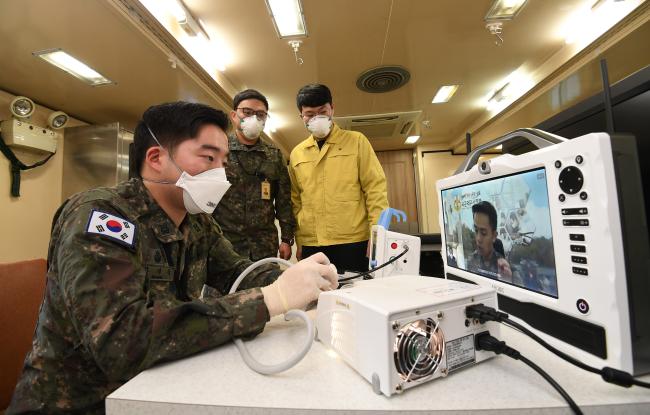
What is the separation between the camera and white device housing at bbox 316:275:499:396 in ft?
1.29

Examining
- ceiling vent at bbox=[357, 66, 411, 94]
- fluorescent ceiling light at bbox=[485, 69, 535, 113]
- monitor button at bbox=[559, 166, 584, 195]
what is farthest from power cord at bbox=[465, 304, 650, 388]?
fluorescent ceiling light at bbox=[485, 69, 535, 113]

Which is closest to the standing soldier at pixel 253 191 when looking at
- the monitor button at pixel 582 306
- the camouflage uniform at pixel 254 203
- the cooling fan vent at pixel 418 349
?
the camouflage uniform at pixel 254 203

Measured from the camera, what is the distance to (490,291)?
49 cm

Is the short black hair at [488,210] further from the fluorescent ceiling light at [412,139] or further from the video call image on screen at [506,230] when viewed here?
the fluorescent ceiling light at [412,139]

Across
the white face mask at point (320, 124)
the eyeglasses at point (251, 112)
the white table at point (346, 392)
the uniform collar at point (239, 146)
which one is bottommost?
the white table at point (346, 392)

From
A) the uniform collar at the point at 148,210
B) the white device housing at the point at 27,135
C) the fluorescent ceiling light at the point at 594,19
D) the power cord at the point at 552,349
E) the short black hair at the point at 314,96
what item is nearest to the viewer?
the power cord at the point at 552,349

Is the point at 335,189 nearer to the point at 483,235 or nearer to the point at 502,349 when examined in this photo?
the point at 483,235

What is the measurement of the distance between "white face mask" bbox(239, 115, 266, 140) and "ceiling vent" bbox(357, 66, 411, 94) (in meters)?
1.76

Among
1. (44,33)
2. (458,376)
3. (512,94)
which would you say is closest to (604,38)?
(512,94)

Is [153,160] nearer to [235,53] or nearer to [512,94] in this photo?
[235,53]

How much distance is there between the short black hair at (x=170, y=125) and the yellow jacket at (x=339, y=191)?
36.8 inches

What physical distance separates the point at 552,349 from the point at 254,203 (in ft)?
5.04

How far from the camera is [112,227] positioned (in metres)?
0.61

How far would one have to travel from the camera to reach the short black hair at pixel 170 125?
853mm
